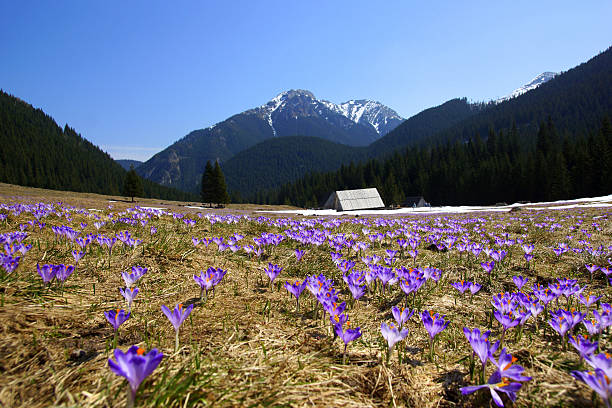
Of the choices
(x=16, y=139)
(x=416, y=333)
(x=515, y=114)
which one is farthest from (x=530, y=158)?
(x=16, y=139)

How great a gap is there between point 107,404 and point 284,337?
1.03 metres

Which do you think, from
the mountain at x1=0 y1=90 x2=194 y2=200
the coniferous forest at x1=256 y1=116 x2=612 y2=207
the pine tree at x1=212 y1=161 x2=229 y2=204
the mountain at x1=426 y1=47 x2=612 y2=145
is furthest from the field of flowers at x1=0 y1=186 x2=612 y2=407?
the mountain at x1=0 y1=90 x2=194 y2=200

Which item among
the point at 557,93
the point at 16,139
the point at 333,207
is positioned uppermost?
the point at 557,93

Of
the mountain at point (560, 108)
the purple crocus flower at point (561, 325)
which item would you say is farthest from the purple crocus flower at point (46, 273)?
the mountain at point (560, 108)

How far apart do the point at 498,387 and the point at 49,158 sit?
496 feet

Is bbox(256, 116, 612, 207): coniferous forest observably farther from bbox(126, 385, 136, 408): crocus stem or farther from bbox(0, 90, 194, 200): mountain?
bbox(0, 90, 194, 200): mountain

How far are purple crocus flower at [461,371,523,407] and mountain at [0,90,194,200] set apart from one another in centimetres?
12779

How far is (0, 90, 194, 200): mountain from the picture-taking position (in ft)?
325

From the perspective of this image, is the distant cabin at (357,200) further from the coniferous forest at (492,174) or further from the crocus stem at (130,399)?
the crocus stem at (130,399)

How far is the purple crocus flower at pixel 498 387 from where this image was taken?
1181mm

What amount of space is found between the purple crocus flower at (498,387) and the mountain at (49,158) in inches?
5031

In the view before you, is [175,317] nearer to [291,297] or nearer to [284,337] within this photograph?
[284,337]

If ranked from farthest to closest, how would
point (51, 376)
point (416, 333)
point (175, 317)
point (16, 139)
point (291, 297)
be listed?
1. point (16, 139)
2. point (291, 297)
3. point (416, 333)
4. point (175, 317)
5. point (51, 376)

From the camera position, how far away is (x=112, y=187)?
115m
